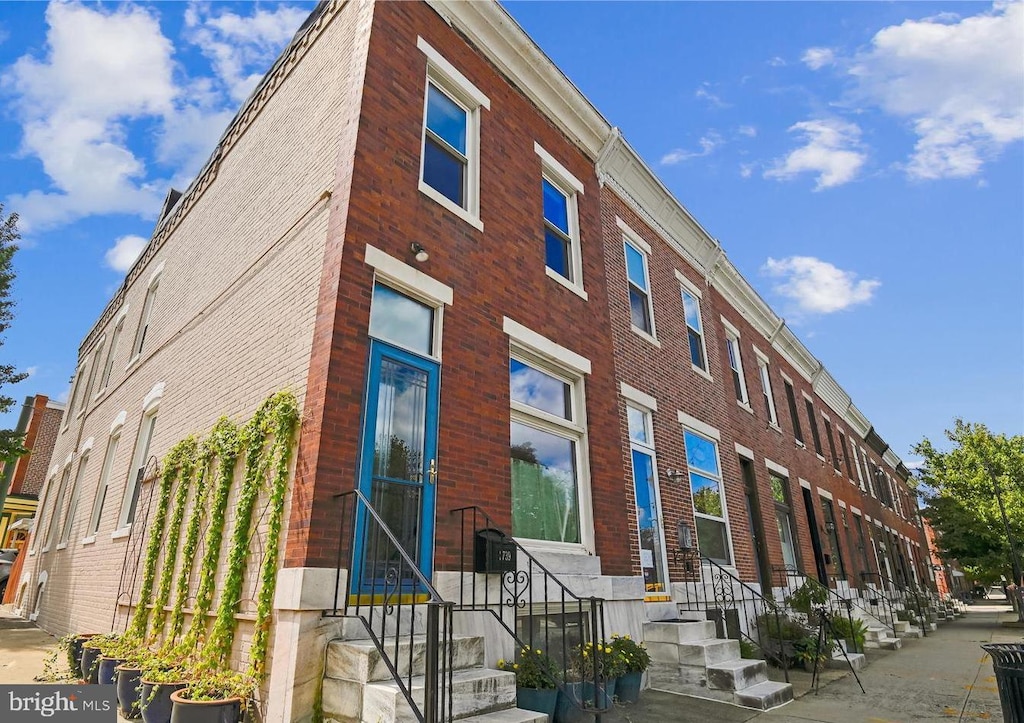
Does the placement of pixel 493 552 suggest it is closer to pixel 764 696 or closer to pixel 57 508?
pixel 764 696

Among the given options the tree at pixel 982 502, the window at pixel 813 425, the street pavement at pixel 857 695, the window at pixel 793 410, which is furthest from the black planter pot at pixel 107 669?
the tree at pixel 982 502

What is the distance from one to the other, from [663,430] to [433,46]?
6666mm

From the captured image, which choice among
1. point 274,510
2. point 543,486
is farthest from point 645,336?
point 274,510

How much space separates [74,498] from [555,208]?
38.8 ft

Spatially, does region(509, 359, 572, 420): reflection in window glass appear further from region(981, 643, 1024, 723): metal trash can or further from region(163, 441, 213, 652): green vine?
region(981, 643, 1024, 723): metal trash can

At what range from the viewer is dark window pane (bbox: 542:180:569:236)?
345 inches

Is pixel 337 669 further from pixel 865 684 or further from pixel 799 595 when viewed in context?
pixel 799 595

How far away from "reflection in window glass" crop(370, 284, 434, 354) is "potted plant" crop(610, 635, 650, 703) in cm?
362

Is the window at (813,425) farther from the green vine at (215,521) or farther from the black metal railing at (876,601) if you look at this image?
the green vine at (215,521)

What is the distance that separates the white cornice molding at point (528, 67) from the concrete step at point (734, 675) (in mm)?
7953

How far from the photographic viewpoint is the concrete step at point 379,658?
3.81 m

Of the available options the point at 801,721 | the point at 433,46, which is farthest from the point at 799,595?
the point at 433,46

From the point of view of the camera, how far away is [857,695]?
22.4 ft

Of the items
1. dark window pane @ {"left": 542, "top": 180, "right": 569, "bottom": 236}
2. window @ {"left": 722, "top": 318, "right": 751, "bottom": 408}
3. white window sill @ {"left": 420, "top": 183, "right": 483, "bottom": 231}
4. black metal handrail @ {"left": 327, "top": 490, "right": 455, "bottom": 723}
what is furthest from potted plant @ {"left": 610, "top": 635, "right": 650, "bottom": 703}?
window @ {"left": 722, "top": 318, "right": 751, "bottom": 408}
